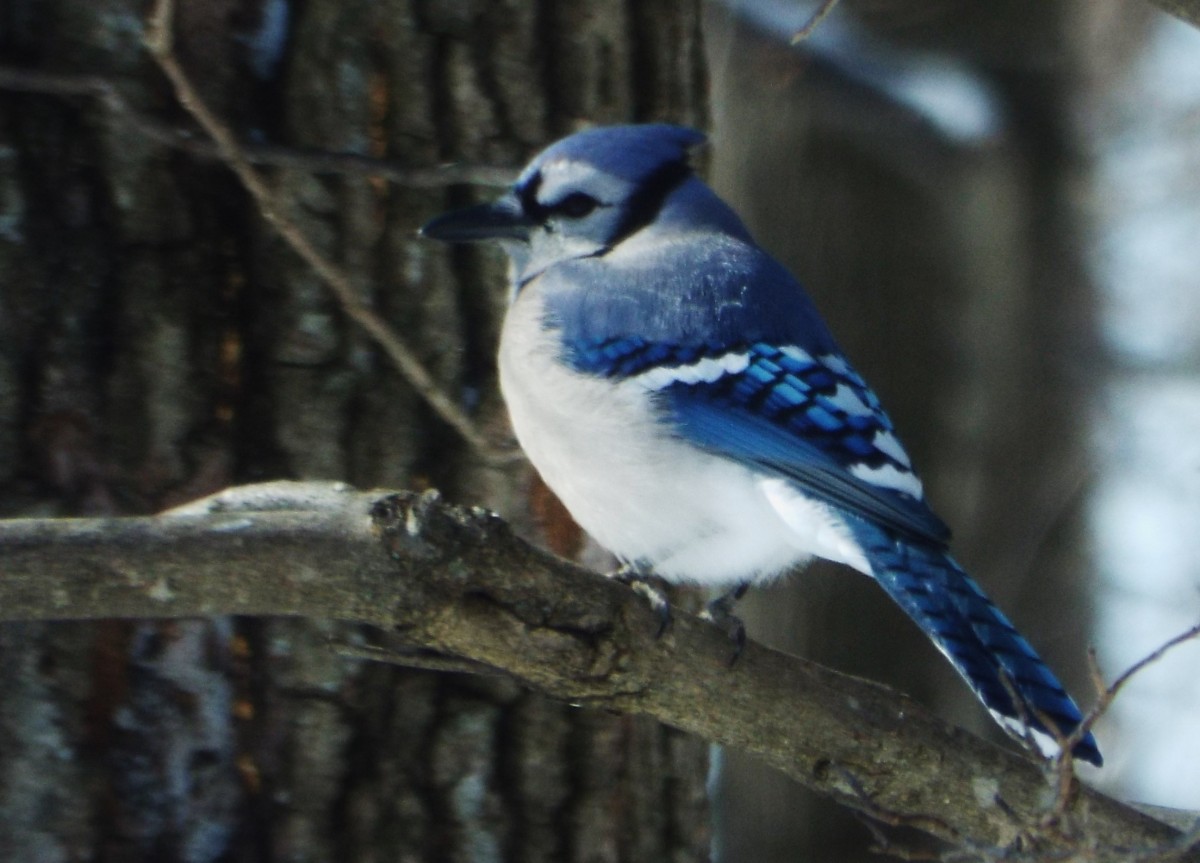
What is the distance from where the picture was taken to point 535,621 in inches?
60.8

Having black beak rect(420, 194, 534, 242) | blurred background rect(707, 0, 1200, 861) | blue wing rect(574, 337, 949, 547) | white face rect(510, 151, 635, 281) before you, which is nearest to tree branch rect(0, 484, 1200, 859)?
blue wing rect(574, 337, 949, 547)

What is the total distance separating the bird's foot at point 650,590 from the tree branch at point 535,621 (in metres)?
0.02

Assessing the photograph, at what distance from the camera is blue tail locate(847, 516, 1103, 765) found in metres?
1.71

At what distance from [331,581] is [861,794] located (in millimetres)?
600

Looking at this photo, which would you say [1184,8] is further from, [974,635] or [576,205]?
[576,205]

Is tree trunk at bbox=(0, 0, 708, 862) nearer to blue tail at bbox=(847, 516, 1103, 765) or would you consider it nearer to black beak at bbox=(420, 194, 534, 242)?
black beak at bbox=(420, 194, 534, 242)

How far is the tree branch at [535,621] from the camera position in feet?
4.68

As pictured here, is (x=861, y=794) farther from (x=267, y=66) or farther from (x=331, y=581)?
(x=267, y=66)

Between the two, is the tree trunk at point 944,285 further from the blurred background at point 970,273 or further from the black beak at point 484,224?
the black beak at point 484,224

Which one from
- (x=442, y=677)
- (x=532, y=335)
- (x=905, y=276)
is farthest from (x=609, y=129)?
(x=905, y=276)

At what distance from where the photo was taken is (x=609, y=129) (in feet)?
7.06

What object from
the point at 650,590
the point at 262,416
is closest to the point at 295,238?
the point at 262,416

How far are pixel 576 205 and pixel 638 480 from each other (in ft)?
1.62

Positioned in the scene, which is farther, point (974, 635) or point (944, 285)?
point (944, 285)
